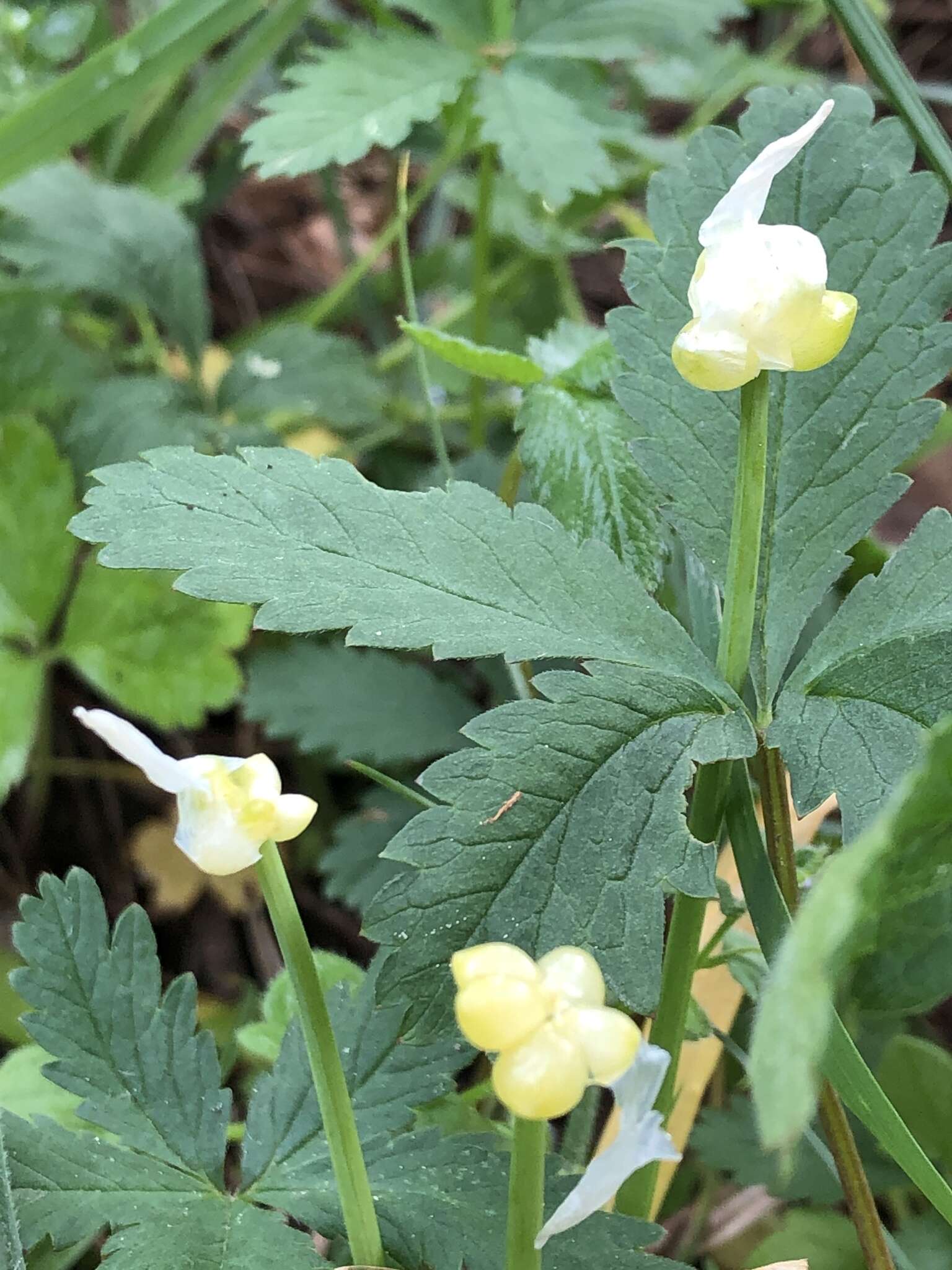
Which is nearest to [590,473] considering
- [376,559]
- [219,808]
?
[376,559]

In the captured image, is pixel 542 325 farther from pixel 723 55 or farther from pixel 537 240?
pixel 723 55

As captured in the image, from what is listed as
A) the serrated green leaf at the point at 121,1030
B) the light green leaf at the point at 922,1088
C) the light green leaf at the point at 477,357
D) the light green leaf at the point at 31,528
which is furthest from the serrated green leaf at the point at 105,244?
the light green leaf at the point at 922,1088

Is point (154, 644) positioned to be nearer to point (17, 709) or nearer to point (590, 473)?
point (17, 709)

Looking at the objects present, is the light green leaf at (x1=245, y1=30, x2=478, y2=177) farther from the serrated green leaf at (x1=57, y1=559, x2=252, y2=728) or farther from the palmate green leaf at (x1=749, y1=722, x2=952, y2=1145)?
the palmate green leaf at (x1=749, y1=722, x2=952, y2=1145)

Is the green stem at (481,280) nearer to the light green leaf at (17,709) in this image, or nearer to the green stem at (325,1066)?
the light green leaf at (17,709)

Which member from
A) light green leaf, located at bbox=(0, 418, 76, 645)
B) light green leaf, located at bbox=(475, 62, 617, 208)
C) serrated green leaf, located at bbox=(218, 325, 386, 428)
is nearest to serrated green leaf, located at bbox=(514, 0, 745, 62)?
light green leaf, located at bbox=(475, 62, 617, 208)
